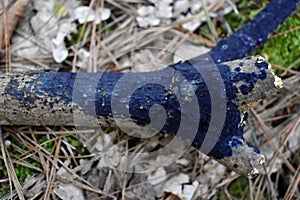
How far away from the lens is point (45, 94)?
213 centimetres

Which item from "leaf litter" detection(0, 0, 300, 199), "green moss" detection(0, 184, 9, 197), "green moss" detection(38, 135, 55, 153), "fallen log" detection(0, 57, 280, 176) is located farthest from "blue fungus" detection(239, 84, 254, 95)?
"green moss" detection(0, 184, 9, 197)

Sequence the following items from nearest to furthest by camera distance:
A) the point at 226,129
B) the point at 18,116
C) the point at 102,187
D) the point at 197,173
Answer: the point at 226,129
the point at 18,116
the point at 102,187
the point at 197,173

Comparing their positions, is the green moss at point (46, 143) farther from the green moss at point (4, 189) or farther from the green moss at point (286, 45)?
the green moss at point (286, 45)

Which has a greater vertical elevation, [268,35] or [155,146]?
[268,35]

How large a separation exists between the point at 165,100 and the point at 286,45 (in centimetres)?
123

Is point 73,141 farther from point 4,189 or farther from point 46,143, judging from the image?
point 4,189

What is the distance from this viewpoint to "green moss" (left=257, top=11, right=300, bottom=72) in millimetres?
2748

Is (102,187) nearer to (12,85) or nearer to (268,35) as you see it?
(12,85)

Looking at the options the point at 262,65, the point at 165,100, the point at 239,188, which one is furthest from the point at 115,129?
the point at 262,65

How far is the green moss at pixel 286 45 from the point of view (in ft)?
9.02

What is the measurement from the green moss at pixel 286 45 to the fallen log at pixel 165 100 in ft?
2.74

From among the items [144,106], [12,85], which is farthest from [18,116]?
[144,106]

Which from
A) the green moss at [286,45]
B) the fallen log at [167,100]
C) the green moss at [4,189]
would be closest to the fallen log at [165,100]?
the fallen log at [167,100]

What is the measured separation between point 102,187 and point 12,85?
81 centimetres
